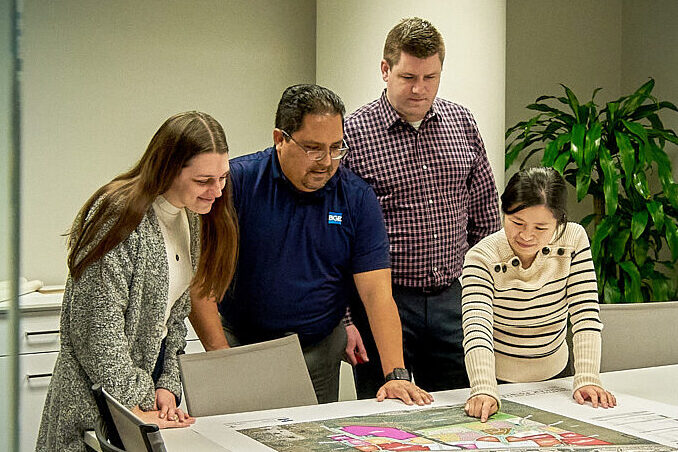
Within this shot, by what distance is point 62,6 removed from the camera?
382cm

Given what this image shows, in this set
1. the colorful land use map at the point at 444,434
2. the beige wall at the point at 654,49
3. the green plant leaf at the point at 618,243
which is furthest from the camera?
the beige wall at the point at 654,49

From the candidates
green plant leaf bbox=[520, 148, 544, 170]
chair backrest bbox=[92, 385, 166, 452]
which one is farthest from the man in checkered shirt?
green plant leaf bbox=[520, 148, 544, 170]

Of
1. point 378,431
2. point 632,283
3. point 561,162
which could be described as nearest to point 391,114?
point 378,431

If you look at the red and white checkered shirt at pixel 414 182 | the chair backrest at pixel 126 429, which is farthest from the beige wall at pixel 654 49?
the chair backrest at pixel 126 429

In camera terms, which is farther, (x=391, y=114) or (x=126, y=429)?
(x=391, y=114)

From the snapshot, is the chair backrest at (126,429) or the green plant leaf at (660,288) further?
the green plant leaf at (660,288)

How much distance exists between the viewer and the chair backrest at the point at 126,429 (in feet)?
4.33

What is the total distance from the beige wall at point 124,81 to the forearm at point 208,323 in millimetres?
1697

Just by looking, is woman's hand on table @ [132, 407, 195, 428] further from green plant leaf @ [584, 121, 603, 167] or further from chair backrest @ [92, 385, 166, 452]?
green plant leaf @ [584, 121, 603, 167]

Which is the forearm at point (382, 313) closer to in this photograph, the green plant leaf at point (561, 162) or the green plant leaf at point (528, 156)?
the green plant leaf at point (561, 162)

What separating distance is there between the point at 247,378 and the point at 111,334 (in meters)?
0.50

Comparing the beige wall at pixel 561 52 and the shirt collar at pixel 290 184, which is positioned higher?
the beige wall at pixel 561 52

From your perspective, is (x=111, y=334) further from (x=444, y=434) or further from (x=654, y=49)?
(x=654, y=49)

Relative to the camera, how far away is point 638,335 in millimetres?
2768
